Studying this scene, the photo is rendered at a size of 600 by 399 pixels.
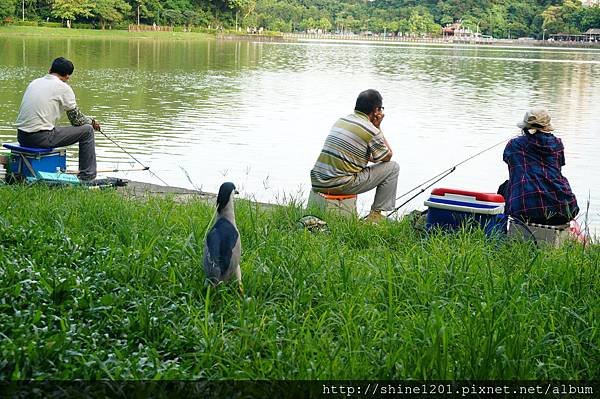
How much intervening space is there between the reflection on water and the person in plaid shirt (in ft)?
7.21

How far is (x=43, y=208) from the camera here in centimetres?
440

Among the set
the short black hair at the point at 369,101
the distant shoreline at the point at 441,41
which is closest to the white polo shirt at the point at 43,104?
the short black hair at the point at 369,101

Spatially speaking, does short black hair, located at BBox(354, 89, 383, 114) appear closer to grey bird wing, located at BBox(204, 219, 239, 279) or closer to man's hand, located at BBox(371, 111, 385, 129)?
man's hand, located at BBox(371, 111, 385, 129)

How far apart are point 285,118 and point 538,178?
8.83 m

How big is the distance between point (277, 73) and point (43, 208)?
69.3 feet

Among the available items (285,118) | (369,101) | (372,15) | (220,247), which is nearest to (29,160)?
(369,101)

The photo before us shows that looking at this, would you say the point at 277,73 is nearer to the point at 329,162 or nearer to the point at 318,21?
the point at 329,162

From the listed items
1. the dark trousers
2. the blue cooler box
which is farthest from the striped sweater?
the dark trousers

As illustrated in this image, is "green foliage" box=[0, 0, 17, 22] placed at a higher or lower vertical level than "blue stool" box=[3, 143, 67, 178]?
higher

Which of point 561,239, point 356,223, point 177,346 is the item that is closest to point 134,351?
point 177,346

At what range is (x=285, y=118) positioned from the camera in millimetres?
13234

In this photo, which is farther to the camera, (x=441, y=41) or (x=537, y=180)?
(x=441, y=41)

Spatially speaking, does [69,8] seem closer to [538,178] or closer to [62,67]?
[62,67]

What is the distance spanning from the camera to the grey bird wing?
313cm
